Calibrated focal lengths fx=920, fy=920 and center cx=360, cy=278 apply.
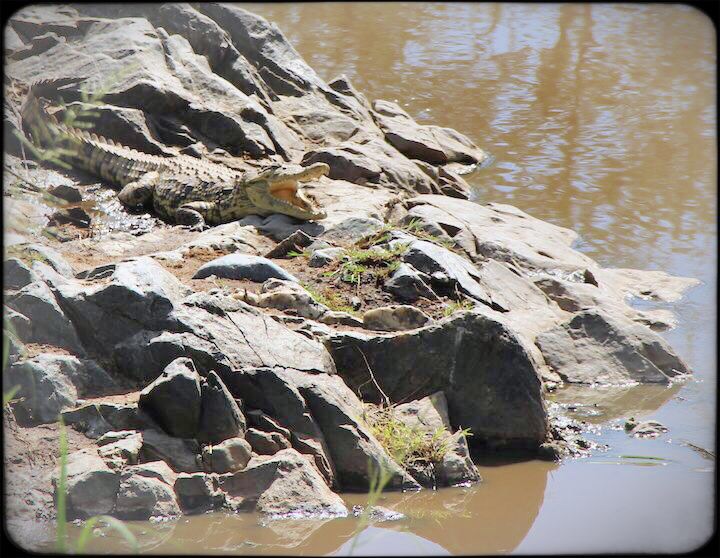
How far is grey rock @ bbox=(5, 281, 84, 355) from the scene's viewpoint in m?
4.55

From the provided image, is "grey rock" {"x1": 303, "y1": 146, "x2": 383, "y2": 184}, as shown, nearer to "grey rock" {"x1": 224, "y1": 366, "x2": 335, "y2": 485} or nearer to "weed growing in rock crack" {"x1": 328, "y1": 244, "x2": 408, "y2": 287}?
"weed growing in rock crack" {"x1": 328, "y1": 244, "x2": 408, "y2": 287}

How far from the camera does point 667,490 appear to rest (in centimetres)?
464

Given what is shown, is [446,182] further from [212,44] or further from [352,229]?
[352,229]

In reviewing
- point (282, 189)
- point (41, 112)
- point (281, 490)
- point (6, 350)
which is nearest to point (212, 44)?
point (41, 112)

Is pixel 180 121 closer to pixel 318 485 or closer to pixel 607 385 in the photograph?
pixel 607 385

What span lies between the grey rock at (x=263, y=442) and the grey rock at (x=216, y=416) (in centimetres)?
6

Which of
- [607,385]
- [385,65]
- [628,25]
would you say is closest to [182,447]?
[607,385]

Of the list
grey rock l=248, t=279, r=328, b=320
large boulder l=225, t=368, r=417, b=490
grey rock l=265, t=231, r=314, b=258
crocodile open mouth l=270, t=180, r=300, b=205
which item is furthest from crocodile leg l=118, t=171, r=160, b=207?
large boulder l=225, t=368, r=417, b=490

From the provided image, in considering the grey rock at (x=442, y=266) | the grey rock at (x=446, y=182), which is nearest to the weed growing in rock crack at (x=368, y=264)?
the grey rock at (x=442, y=266)

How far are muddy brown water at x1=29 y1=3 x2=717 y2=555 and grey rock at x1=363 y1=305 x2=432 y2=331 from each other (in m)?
1.04

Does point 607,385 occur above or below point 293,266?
below

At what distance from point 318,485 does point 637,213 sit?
7.01 meters

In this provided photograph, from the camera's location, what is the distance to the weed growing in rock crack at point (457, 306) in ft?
18.8

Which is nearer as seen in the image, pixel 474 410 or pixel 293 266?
pixel 474 410
